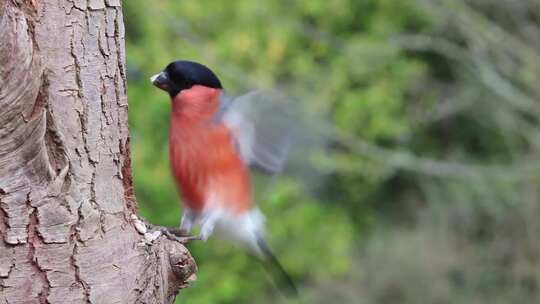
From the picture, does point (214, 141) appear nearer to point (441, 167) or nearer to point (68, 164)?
point (68, 164)

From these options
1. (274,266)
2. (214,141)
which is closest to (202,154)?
(214,141)

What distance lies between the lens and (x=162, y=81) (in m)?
3.25

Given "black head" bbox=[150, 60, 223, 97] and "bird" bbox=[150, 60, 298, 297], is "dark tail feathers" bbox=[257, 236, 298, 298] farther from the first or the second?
"black head" bbox=[150, 60, 223, 97]

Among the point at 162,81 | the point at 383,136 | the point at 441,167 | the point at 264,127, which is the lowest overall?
the point at 383,136

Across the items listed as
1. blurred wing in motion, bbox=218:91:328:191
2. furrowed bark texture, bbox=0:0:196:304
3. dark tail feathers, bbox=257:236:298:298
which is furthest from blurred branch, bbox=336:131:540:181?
furrowed bark texture, bbox=0:0:196:304

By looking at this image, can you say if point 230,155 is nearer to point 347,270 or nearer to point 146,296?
point 146,296

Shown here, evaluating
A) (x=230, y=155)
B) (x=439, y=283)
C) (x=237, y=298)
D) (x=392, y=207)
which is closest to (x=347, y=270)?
(x=439, y=283)

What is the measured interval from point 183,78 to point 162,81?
0.07 meters

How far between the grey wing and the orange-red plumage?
0.04 metres

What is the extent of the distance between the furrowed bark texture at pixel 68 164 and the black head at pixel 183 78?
777 millimetres

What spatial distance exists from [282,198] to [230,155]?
365 centimetres

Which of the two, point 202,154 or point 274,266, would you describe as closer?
point 202,154

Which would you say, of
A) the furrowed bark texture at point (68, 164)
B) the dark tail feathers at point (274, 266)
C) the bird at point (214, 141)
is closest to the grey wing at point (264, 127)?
the bird at point (214, 141)

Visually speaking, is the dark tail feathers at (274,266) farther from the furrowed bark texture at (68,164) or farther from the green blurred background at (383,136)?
the green blurred background at (383,136)
